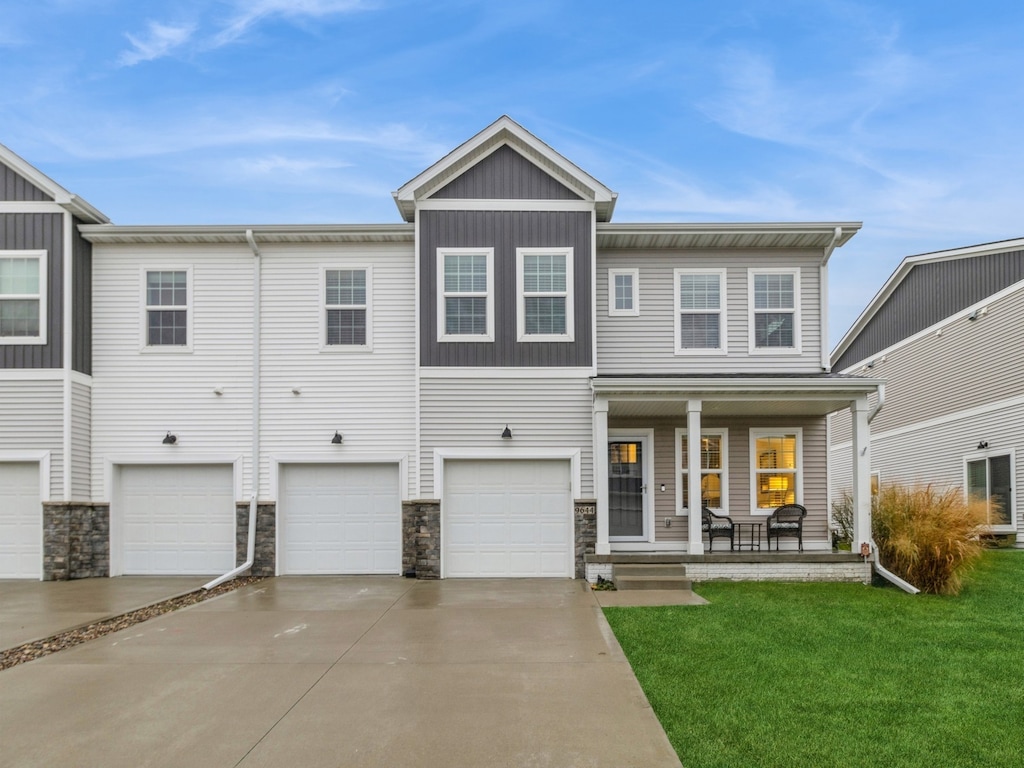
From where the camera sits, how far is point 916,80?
23.8 meters

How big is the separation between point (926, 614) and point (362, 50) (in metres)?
18.7

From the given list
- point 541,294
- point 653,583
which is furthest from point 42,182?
point 653,583

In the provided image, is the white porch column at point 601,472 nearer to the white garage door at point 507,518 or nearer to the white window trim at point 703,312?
the white garage door at point 507,518

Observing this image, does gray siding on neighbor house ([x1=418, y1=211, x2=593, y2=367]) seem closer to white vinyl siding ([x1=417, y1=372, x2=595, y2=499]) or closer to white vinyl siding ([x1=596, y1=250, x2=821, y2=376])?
white vinyl siding ([x1=417, y1=372, x2=595, y2=499])

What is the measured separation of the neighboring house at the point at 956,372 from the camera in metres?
16.7

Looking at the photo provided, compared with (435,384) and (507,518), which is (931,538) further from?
(435,384)

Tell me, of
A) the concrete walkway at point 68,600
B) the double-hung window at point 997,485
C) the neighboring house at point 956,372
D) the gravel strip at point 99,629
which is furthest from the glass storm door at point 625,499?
the double-hung window at point 997,485

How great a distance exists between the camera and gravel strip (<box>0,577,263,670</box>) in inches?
294

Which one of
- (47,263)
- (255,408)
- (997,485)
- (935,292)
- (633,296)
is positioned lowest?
(997,485)

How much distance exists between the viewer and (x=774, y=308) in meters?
13.3

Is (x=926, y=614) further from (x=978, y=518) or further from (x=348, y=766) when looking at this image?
(x=348, y=766)

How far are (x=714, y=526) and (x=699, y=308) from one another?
3791 mm

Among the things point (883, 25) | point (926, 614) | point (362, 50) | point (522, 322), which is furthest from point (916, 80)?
point (926, 614)

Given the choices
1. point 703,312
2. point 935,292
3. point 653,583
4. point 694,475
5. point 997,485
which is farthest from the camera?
point 935,292
